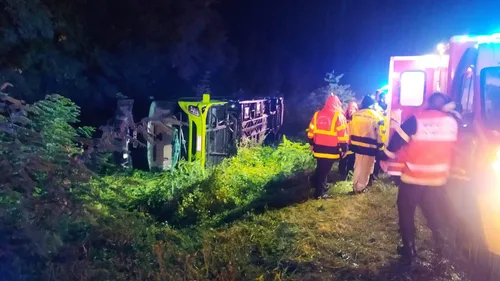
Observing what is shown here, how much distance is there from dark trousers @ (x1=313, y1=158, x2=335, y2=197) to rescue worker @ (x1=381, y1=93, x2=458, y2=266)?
218 cm

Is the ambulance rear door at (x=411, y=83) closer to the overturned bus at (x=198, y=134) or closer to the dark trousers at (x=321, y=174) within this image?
the dark trousers at (x=321, y=174)

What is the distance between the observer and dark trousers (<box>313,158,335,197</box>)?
719cm

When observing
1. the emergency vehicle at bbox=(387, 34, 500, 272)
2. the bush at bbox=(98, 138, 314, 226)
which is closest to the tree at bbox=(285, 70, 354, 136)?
the bush at bbox=(98, 138, 314, 226)

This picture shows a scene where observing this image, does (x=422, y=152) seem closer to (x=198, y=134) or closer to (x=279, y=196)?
(x=279, y=196)

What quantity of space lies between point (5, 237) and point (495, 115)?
486cm

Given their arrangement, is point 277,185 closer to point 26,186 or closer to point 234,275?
point 234,275

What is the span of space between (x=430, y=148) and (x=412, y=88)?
4.25 meters

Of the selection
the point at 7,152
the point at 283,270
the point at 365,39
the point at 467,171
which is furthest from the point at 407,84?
the point at 365,39

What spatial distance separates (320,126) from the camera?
7.07 meters

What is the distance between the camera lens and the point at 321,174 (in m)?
7.23

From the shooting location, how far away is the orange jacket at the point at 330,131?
23.0 feet

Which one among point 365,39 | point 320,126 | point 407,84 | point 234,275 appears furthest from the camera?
point 365,39

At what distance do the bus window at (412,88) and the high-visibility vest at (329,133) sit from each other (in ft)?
7.58

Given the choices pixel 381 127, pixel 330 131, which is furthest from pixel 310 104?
pixel 330 131
